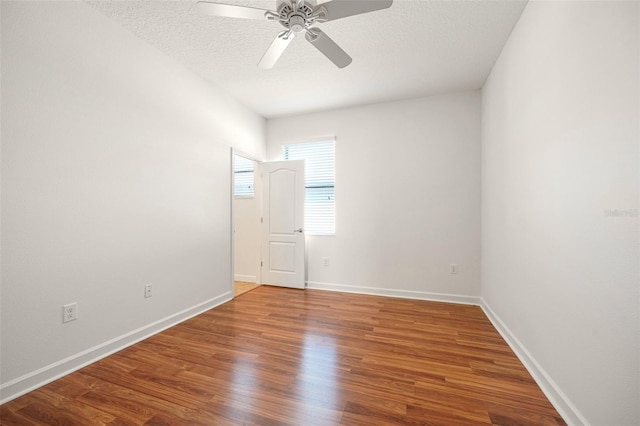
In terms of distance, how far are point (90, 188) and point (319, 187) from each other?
9.52ft

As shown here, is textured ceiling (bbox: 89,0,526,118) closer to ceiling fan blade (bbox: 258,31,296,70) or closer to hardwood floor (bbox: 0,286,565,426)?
ceiling fan blade (bbox: 258,31,296,70)

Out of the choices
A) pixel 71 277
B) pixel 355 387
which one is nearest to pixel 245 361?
pixel 355 387

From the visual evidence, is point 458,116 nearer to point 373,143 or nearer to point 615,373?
point 373,143

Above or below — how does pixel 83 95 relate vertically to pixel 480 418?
above

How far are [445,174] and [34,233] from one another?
4190 mm

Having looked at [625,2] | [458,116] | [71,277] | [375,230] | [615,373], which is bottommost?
[615,373]

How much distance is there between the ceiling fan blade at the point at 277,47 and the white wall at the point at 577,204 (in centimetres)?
165

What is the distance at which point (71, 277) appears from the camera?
6.64 ft

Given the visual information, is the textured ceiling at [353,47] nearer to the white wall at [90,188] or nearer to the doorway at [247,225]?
the white wall at [90,188]

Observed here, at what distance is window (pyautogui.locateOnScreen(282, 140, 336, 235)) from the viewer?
4.32 metres

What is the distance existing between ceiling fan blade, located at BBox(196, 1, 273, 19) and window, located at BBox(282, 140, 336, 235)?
272cm

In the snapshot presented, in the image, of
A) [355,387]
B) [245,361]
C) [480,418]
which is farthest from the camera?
[245,361]

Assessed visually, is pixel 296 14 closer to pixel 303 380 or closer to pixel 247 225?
pixel 303 380

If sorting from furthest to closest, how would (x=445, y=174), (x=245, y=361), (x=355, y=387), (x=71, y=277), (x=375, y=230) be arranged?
(x=375, y=230) → (x=445, y=174) → (x=245, y=361) → (x=71, y=277) → (x=355, y=387)
